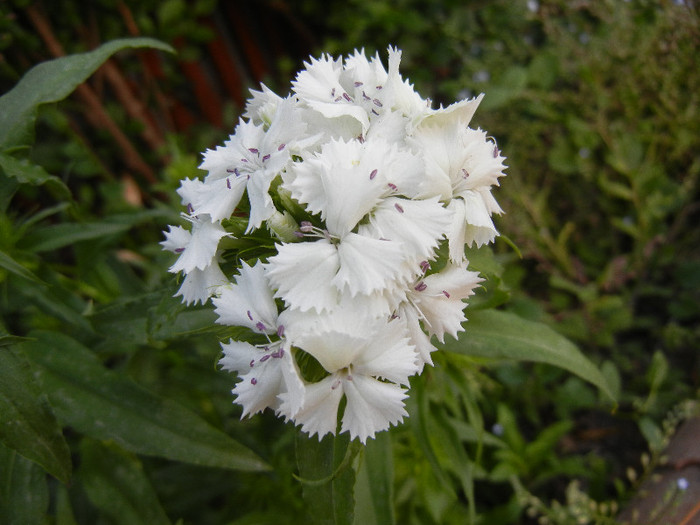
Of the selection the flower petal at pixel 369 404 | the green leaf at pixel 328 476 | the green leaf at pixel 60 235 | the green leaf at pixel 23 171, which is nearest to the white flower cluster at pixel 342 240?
the flower petal at pixel 369 404

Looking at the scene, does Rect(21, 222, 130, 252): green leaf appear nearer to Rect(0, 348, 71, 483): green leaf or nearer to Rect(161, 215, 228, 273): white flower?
Rect(0, 348, 71, 483): green leaf

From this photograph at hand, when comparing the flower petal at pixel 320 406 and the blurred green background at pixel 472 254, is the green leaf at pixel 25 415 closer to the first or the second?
the blurred green background at pixel 472 254

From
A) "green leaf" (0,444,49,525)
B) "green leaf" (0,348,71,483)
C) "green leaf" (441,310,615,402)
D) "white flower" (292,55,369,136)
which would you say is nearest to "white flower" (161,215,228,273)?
"white flower" (292,55,369,136)

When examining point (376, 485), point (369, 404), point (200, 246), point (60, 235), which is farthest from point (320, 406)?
point (60, 235)

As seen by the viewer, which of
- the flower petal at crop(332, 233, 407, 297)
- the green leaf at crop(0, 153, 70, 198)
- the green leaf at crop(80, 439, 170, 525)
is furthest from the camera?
the green leaf at crop(80, 439, 170, 525)

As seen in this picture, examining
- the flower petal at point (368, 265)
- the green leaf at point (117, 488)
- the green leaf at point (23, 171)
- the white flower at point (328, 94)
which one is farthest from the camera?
the green leaf at point (117, 488)
